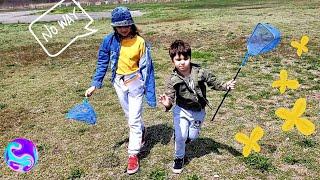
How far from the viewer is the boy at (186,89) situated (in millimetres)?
5027

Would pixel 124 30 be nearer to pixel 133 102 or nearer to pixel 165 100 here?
pixel 133 102

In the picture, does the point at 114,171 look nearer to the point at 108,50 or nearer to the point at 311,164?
the point at 108,50

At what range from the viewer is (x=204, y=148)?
6.43m

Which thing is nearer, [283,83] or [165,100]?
[165,100]

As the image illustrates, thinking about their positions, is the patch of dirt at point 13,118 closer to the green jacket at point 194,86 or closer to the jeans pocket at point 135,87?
the jeans pocket at point 135,87

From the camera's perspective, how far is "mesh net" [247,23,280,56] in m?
5.39

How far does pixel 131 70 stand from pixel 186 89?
2.82 ft

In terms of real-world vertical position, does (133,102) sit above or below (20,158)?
above

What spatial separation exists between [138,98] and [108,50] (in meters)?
0.76

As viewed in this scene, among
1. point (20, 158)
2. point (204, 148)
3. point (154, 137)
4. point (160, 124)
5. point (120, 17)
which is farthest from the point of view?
point (160, 124)

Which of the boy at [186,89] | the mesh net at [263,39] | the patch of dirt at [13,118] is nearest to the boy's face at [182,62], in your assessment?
the boy at [186,89]

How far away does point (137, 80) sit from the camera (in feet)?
18.4

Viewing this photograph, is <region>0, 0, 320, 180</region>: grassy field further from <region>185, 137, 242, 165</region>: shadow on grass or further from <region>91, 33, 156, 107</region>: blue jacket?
<region>91, 33, 156, 107</region>: blue jacket

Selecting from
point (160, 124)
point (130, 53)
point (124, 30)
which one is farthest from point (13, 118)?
point (124, 30)
